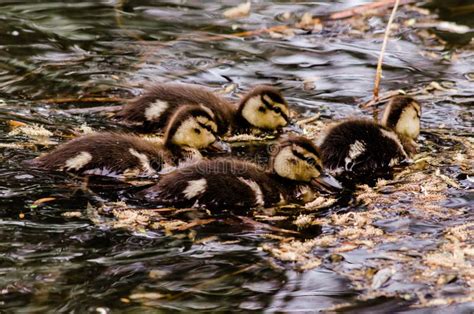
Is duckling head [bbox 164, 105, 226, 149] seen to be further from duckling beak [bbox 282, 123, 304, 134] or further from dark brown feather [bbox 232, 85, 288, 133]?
duckling beak [bbox 282, 123, 304, 134]

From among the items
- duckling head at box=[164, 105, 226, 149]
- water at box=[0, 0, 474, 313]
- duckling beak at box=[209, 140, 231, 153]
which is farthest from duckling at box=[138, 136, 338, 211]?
duckling beak at box=[209, 140, 231, 153]

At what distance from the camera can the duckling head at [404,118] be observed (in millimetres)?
5555

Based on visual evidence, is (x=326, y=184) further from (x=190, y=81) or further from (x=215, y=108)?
(x=190, y=81)

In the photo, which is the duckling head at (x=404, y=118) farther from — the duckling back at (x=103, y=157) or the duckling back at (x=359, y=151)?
the duckling back at (x=103, y=157)

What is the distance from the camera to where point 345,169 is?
5.22m

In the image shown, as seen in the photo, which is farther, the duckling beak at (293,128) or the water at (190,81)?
the duckling beak at (293,128)

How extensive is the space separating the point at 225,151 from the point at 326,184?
3.00 feet

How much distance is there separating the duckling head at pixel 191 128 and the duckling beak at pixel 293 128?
0.67 meters

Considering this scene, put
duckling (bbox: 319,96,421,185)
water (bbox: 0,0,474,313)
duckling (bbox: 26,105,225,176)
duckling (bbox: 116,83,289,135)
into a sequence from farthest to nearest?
duckling (bbox: 116,83,289,135), duckling (bbox: 319,96,421,185), duckling (bbox: 26,105,225,176), water (bbox: 0,0,474,313)

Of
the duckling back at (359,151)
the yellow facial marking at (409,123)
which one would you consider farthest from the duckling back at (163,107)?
the yellow facial marking at (409,123)

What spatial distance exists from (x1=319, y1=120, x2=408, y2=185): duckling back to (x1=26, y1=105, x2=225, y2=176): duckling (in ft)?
2.37

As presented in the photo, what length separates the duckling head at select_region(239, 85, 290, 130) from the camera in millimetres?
5977

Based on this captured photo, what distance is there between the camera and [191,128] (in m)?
5.36

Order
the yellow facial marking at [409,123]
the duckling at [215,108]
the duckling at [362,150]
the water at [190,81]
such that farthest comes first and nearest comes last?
the duckling at [215,108] < the yellow facial marking at [409,123] < the duckling at [362,150] < the water at [190,81]
